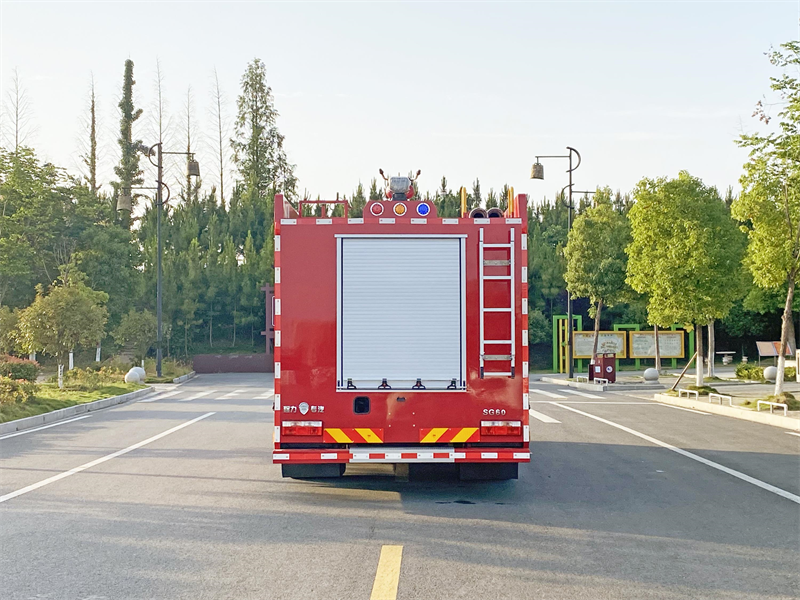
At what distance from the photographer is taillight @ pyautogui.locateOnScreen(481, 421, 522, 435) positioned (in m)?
9.05

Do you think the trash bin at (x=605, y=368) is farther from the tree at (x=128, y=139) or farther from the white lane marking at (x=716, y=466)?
the tree at (x=128, y=139)

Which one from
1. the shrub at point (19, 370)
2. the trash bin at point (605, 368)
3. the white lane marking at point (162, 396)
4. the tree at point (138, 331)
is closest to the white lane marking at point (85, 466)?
the white lane marking at point (162, 396)

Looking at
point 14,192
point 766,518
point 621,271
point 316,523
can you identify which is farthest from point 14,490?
point 14,192

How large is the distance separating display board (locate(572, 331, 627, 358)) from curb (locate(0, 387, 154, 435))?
2438 centimetres

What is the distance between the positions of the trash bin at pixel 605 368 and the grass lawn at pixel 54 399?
1734 cm

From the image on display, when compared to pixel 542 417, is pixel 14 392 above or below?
above

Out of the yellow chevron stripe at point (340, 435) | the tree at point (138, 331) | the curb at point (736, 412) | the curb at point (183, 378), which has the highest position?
the tree at point (138, 331)

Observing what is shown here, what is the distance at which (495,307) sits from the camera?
9039 mm

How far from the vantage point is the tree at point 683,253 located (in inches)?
979

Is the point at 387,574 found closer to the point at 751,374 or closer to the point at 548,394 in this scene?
the point at 548,394

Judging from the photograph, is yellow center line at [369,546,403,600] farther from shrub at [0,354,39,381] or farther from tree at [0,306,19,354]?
tree at [0,306,19,354]

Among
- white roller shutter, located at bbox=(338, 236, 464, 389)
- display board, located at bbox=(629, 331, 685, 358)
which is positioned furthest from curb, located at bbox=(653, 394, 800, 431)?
display board, located at bbox=(629, 331, 685, 358)

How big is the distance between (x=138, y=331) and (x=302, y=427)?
119ft

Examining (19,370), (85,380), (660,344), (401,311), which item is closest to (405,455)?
(401,311)
